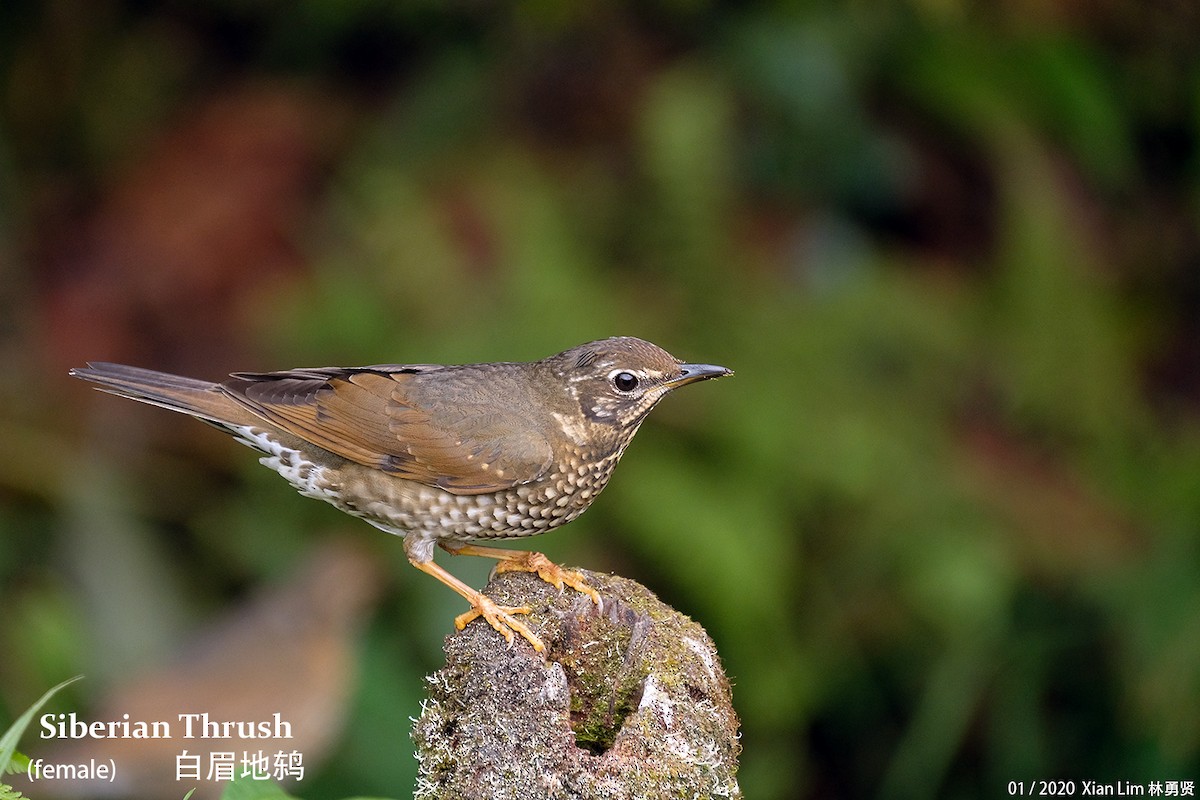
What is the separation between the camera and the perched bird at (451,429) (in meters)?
4.32

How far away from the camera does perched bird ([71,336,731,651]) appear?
4316 millimetres

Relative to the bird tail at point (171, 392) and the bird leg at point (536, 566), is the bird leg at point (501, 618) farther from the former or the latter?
the bird tail at point (171, 392)

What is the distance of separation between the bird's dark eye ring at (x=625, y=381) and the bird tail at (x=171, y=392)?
3.74 ft

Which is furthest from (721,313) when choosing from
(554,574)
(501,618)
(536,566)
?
(501,618)

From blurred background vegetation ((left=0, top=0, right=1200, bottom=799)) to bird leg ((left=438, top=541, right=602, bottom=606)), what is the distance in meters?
1.38

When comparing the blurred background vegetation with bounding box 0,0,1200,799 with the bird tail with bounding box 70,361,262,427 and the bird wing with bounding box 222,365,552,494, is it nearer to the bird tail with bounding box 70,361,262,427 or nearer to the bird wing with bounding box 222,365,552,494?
the bird wing with bounding box 222,365,552,494

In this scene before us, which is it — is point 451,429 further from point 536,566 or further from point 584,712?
point 584,712

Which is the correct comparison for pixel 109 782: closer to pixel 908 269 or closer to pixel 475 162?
pixel 475 162

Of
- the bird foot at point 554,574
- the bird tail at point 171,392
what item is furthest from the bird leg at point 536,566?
the bird tail at point 171,392

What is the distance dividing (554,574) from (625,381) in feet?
2.67

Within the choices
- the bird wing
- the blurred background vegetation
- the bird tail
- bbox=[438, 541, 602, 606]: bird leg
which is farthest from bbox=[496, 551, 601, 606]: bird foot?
the blurred background vegetation

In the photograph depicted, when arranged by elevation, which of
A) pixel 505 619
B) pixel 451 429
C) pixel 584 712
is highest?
pixel 451 429

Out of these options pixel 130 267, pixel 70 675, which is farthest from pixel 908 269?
pixel 70 675

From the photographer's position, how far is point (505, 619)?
3.46 m
